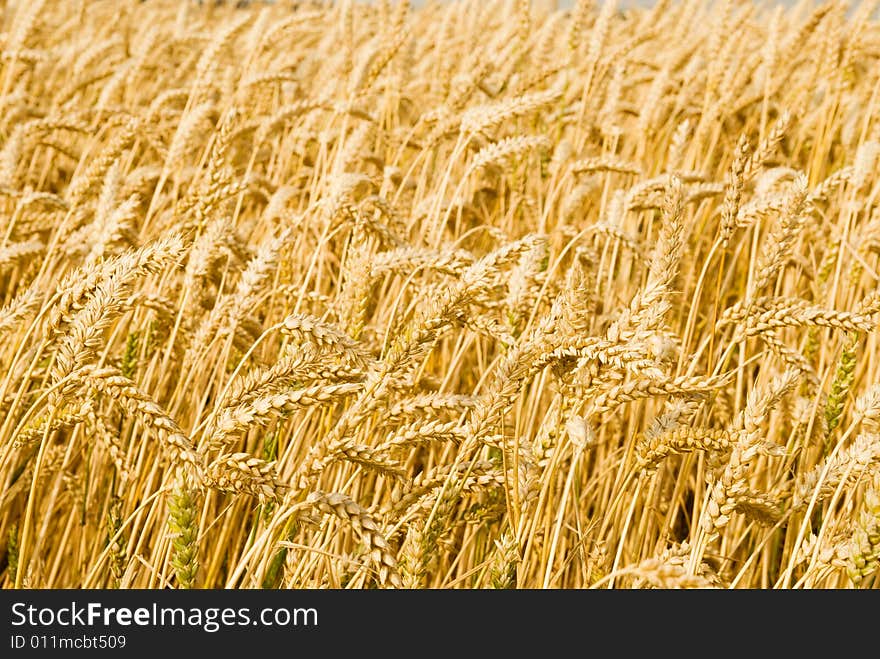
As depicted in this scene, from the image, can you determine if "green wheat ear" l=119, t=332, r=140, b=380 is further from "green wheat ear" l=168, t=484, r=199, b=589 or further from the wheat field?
"green wheat ear" l=168, t=484, r=199, b=589

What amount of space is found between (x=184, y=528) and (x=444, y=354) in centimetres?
108

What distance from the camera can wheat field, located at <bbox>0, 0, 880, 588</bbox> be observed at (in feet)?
3.92

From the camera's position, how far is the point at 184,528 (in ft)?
3.68

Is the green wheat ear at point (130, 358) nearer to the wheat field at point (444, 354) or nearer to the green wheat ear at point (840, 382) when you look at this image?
the wheat field at point (444, 354)

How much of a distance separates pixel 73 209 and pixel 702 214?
1.84m

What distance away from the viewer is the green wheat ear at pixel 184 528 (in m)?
1.11

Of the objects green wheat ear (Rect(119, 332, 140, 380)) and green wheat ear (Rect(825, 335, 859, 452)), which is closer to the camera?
green wheat ear (Rect(825, 335, 859, 452))

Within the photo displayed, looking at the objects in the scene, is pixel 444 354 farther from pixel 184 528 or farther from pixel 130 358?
pixel 184 528

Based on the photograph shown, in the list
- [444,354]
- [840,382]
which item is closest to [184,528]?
[444,354]

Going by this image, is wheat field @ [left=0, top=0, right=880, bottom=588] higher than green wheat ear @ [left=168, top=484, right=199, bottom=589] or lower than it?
higher

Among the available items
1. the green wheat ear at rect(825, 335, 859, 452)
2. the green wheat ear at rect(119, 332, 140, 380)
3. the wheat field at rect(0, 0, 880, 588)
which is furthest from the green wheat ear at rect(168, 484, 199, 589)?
the green wheat ear at rect(825, 335, 859, 452)

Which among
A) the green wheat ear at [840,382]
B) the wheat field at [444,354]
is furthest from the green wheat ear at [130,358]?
the green wheat ear at [840,382]

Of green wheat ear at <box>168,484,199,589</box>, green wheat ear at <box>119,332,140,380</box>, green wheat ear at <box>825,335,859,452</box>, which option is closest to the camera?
green wheat ear at <box>168,484,199,589</box>

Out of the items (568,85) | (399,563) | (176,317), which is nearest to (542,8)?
(568,85)
